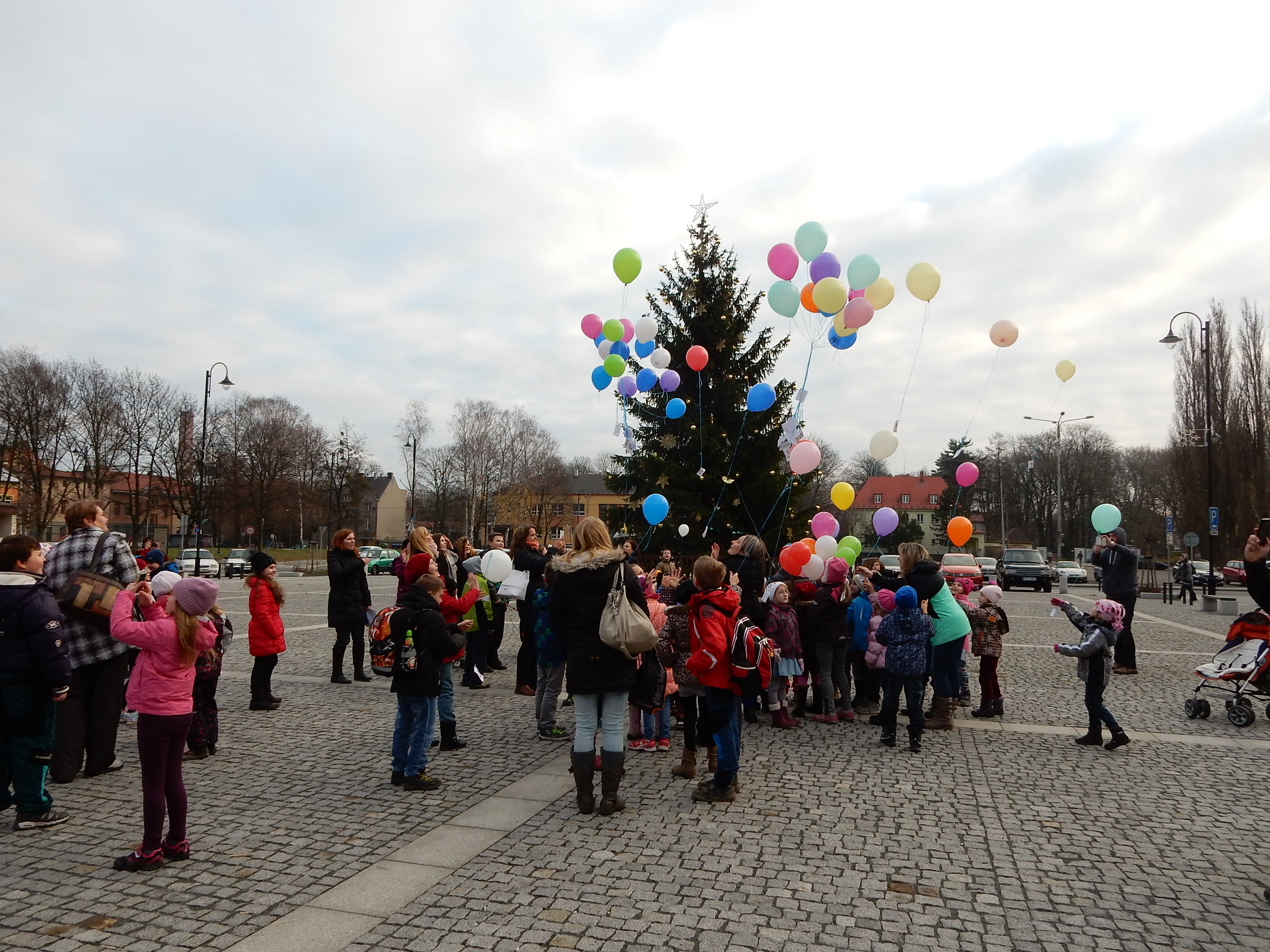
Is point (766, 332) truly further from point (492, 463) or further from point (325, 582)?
point (492, 463)

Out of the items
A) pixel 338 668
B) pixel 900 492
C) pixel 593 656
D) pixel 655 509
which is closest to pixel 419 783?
pixel 593 656

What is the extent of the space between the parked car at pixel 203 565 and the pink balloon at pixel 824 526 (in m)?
33.4

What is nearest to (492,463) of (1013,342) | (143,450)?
(143,450)

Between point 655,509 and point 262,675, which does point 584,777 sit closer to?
point 262,675

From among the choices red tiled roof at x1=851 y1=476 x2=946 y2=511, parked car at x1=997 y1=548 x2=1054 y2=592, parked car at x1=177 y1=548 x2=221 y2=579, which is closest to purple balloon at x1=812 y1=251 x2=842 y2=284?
parked car at x1=997 y1=548 x2=1054 y2=592

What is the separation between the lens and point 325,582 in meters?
32.6

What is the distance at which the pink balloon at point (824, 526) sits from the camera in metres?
11.1

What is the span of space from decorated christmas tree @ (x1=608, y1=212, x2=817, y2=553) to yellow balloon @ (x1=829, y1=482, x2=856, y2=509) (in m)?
5.08

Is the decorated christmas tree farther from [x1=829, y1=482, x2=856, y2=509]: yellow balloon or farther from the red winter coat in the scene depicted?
the red winter coat

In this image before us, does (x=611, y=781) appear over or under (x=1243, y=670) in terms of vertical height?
under

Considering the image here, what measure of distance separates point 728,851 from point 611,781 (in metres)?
0.95

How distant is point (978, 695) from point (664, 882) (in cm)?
720

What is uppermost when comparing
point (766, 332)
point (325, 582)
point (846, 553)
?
point (766, 332)

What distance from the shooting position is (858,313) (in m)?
10.5
